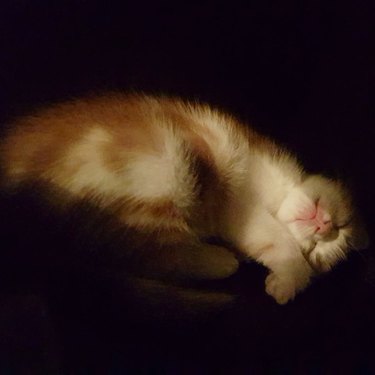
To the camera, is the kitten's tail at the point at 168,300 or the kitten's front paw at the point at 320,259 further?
the kitten's front paw at the point at 320,259

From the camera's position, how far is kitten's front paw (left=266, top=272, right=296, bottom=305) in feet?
2.93

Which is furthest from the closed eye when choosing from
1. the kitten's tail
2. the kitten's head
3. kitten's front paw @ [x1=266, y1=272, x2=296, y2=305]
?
the kitten's tail

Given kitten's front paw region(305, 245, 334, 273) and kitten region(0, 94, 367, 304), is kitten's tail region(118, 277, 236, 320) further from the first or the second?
kitten's front paw region(305, 245, 334, 273)

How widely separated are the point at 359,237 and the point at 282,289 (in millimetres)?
162

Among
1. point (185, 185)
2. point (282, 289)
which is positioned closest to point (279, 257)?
point (282, 289)

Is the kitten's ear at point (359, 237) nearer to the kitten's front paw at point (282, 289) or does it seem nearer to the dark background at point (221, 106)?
the dark background at point (221, 106)

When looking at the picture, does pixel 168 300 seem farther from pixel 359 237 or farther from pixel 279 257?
pixel 359 237

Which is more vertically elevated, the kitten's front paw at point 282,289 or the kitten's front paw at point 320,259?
the kitten's front paw at point 320,259

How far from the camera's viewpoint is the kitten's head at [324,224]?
0.95 m

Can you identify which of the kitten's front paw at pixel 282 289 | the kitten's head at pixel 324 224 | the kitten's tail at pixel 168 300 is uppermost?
the kitten's head at pixel 324 224

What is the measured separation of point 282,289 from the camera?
0.89m

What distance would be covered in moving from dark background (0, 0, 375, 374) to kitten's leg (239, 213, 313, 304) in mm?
17

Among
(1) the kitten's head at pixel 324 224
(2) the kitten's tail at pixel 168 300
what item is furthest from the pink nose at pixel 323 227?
(2) the kitten's tail at pixel 168 300

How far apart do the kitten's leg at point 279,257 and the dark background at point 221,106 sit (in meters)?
0.02
